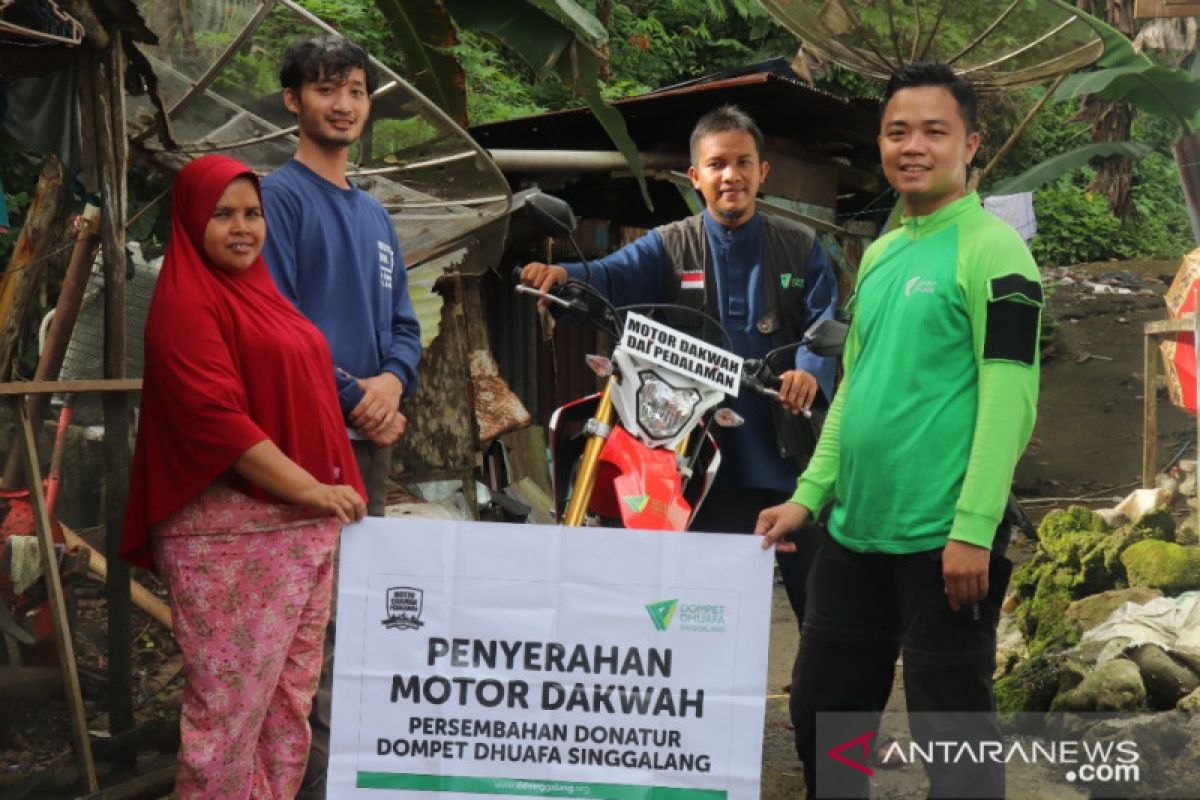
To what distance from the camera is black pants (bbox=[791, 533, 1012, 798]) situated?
121 inches

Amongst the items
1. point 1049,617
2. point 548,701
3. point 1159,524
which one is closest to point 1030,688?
point 1049,617

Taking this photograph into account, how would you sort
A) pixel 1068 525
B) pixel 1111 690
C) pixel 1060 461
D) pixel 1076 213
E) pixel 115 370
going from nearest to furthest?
pixel 115 370, pixel 1111 690, pixel 1068 525, pixel 1060 461, pixel 1076 213

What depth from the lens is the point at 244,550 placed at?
339 centimetres

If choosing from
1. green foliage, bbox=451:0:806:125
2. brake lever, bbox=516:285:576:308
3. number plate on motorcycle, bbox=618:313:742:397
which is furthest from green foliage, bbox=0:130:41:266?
green foliage, bbox=451:0:806:125

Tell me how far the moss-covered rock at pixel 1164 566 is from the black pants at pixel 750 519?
88.7 inches

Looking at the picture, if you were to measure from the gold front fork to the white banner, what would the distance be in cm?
97

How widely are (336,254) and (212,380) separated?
2.57 feet

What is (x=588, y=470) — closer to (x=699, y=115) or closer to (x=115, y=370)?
(x=115, y=370)

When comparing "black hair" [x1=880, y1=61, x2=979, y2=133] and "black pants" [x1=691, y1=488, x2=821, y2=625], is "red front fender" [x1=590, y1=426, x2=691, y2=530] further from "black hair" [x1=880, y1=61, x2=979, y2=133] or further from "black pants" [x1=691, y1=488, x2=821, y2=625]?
"black hair" [x1=880, y1=61, x2=979, y2=133]

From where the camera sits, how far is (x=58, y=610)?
160 inches

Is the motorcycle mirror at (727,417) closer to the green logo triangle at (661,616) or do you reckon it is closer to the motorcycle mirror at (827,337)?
the motorcycle mirror at (827,337)

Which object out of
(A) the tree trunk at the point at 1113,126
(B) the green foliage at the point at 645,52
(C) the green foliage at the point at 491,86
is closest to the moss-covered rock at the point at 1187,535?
(C) the green foliage at the point at 491,86

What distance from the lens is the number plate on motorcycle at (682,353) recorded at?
422 cm

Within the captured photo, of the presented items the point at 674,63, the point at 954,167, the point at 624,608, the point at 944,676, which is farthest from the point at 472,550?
the point at 674,63
